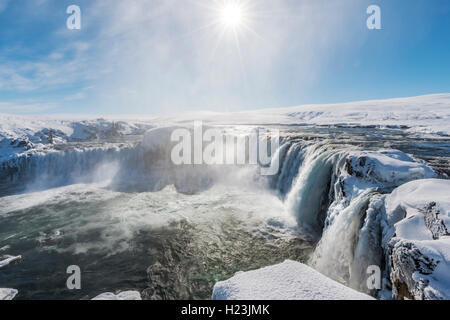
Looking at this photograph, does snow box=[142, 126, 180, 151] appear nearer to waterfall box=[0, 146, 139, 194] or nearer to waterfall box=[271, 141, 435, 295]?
waterfall box=[0, 146, 139, 194]

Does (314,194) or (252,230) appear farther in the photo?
(252,230)

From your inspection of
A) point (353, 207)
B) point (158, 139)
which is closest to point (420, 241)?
point (353, 207)

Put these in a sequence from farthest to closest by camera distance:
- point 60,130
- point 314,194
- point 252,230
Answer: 1. point 60,130
2. point 252,230
3. point 314,194

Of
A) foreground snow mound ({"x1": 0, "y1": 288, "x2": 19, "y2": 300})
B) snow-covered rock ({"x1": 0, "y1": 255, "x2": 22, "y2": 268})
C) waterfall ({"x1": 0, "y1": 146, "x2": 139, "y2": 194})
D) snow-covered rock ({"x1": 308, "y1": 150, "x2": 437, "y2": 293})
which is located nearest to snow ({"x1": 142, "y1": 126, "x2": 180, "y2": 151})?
waterfall ({"x1": 0, "y1": 146, "x2": 139, "y2": 194})

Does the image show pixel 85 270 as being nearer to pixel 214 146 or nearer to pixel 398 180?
pixel 398 180

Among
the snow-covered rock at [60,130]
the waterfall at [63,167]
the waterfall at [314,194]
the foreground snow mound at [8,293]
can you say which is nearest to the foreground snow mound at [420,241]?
the waterfall at [314,194]

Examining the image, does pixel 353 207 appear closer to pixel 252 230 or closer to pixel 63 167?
pixel 252 230

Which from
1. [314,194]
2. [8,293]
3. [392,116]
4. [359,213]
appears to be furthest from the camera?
[392,116]
